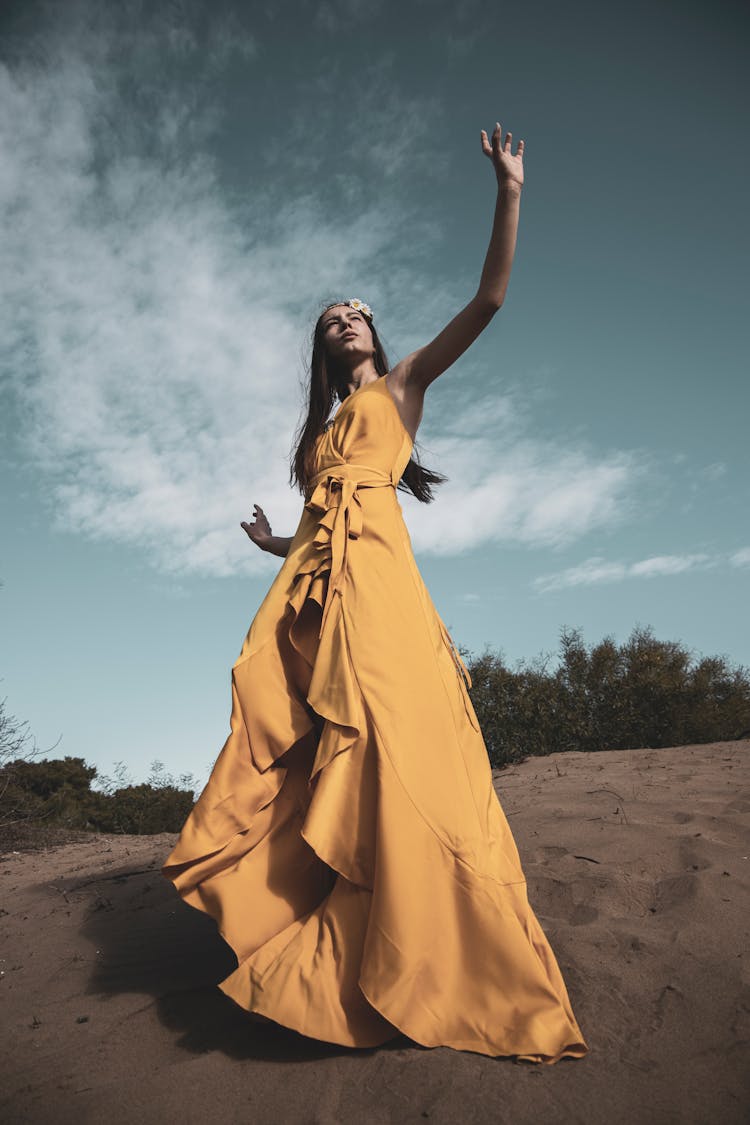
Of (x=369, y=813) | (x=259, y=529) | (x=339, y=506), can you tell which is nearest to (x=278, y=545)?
(x=259, y=529)

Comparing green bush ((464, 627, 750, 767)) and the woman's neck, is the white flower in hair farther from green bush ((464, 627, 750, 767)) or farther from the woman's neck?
green bush ((464, 627, 750, 767))

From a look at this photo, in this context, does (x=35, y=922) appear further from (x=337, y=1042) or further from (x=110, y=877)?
(x=337, y=1042)

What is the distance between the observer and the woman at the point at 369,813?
162cm

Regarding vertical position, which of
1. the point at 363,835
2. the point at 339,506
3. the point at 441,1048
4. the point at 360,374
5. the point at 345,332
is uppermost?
the point at 345,332

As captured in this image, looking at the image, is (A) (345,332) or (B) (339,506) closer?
(B) (339,506)

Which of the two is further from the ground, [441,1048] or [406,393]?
[406,393]

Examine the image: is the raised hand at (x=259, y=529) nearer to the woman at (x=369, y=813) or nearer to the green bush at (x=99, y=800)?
the woman at (x=369, y=813)

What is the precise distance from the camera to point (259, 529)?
306 centimetres

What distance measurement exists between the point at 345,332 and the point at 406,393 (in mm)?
523

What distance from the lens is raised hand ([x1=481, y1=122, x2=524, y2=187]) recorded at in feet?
6.59

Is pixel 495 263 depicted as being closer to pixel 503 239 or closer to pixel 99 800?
pixel 503 239

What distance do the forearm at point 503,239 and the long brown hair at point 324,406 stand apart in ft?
2.89

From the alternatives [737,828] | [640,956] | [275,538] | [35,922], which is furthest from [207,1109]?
[737,828]

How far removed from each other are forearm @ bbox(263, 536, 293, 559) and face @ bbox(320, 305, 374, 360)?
0.84 m
